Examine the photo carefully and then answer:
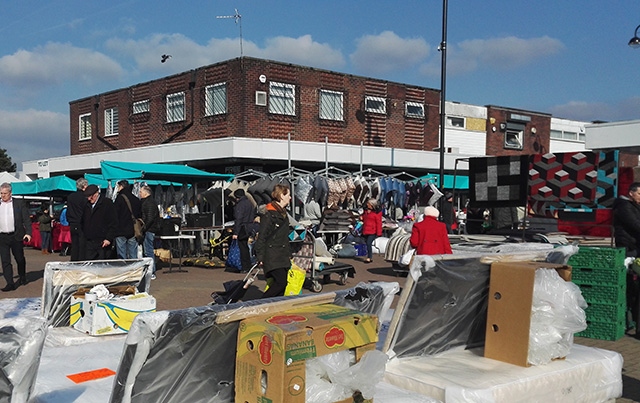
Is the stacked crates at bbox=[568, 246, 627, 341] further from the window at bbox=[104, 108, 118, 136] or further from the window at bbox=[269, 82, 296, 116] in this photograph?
the window at bbox=[104, 108, 118, 136]

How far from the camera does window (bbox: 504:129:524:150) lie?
32969 millimetres

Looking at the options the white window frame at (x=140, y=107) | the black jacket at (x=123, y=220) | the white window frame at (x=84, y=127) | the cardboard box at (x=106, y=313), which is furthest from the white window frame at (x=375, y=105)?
the cardboard box at (x=106, y=313)

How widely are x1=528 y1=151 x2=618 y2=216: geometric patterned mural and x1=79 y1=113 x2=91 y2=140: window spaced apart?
87.6 feet

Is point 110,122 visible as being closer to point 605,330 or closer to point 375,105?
point 375,105

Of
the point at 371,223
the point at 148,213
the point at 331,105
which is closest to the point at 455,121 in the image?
the point at 331,105

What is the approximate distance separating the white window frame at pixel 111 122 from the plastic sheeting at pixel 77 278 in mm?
24851

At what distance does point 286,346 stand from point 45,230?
18534 mm

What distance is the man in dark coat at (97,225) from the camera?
9492mm

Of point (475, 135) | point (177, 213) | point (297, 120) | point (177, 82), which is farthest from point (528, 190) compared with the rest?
point (475, 135)

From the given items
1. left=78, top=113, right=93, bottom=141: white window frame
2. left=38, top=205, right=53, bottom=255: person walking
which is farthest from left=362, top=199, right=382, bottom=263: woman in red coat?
left=78, top=113, right=93, bottom=141: white window frame

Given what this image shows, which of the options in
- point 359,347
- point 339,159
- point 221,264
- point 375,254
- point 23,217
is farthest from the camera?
point 339,159

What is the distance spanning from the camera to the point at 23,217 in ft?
34.6

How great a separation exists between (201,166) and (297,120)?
4.34 meters

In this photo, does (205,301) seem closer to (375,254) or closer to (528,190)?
(528,190)
